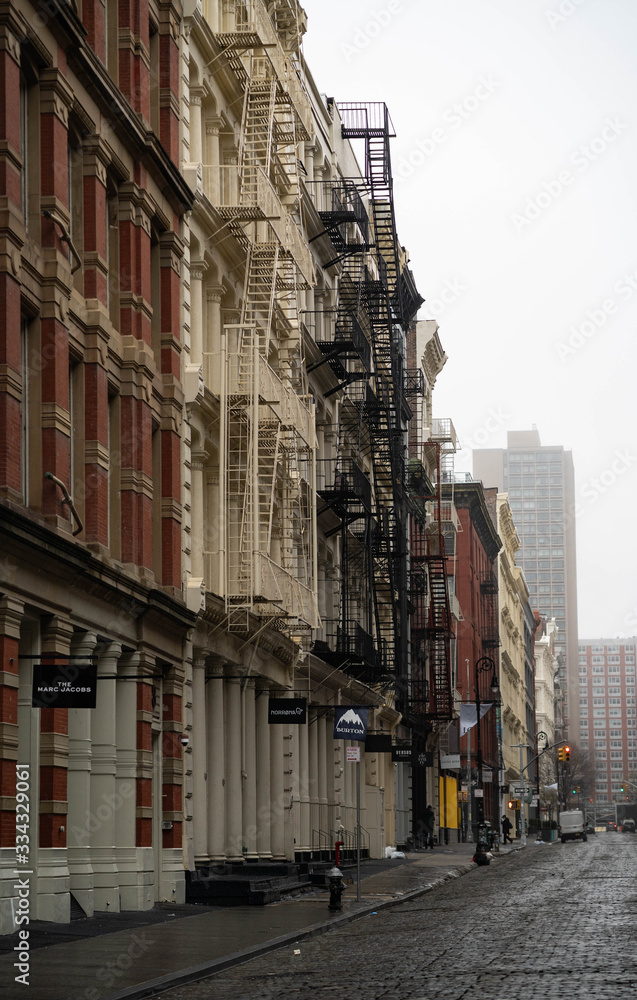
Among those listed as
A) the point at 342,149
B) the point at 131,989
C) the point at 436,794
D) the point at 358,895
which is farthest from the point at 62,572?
the point at 436,794

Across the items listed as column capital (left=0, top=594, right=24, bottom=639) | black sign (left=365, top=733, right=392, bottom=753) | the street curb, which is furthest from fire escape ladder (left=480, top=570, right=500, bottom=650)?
column capital (left=0, top=594, right=24, bottom=639)

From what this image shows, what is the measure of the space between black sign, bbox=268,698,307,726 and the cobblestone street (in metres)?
4.71

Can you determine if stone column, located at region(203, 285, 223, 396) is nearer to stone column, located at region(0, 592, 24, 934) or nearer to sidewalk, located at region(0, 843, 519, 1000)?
sidewalk, located at region(0, 843, 519, 1000)

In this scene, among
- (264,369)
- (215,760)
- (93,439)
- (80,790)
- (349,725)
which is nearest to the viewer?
(80,790)

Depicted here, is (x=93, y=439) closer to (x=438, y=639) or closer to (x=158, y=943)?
(x=158, y=943)

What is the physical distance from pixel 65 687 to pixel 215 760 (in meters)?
12.2

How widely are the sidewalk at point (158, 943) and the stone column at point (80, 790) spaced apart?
0.82 metres

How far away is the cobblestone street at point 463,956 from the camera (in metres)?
13.5

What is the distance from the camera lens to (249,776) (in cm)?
3234

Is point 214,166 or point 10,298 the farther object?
point 214,166

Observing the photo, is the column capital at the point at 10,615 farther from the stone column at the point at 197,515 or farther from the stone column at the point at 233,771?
the stone column at the point at 233,771

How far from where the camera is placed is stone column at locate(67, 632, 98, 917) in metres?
21.6

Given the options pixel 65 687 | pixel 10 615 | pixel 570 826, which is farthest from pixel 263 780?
pixel 570 826

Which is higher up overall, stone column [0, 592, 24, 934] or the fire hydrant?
stone column [0, 592, 24, 934]
